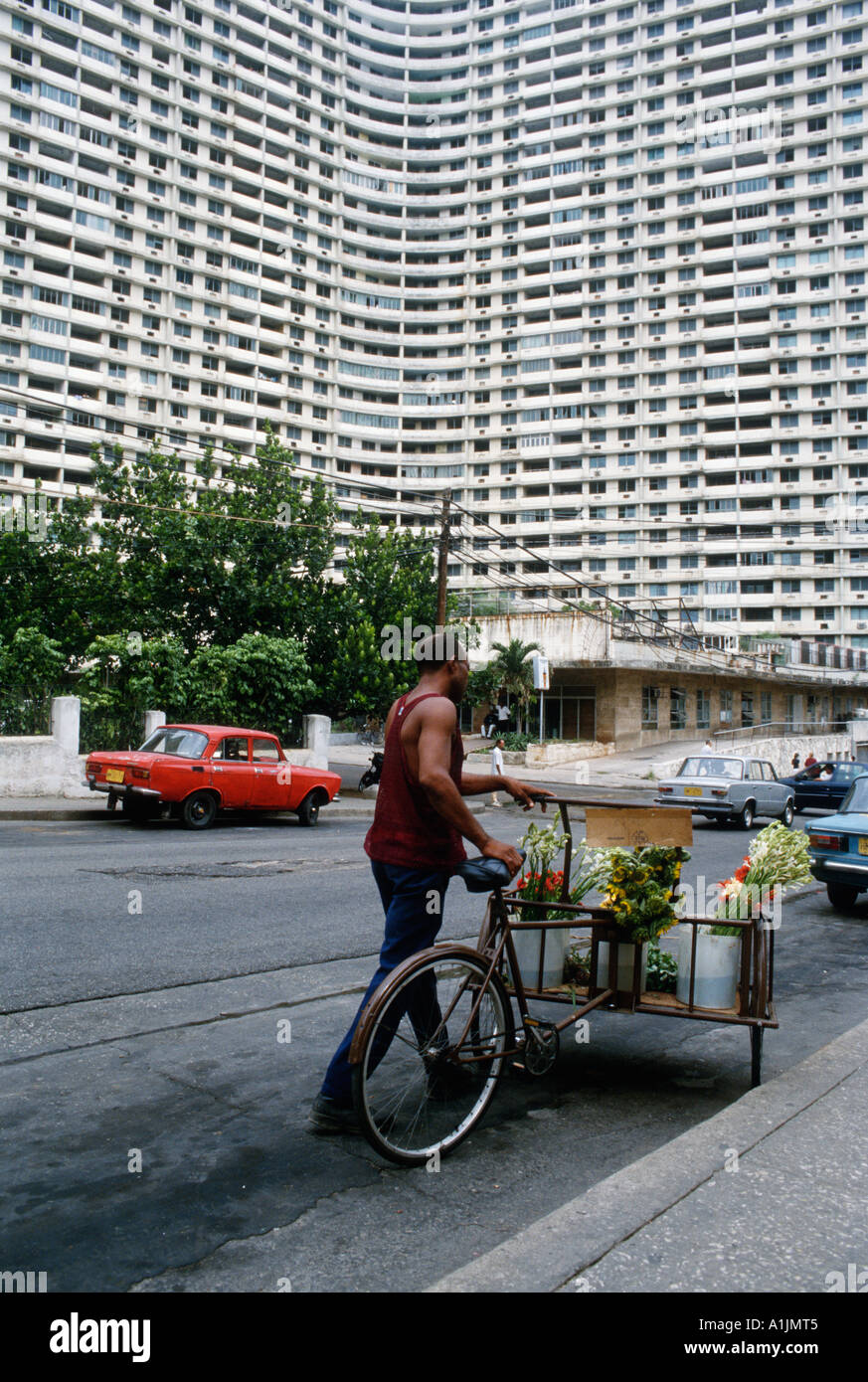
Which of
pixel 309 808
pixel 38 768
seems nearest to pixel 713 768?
pixel 309 808

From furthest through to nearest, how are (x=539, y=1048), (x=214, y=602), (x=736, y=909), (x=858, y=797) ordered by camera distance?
(x=214, y=602)
(x=858, y=797)
(x=736, y=909)
(x=539, y=1048)

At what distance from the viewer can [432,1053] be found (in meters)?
3.62

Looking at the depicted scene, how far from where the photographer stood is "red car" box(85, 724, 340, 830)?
1526 cm

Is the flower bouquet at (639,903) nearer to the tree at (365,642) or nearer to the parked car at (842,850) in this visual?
the parked car at (842,850)

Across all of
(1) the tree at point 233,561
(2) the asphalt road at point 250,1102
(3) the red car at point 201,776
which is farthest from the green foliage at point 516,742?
(2) the asphalt road at point 250,1102

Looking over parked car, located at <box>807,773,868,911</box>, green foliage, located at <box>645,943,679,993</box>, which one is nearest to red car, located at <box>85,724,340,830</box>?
parked car, located at <box>807,773,868,911</box>

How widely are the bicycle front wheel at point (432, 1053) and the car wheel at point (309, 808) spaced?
1434 cm

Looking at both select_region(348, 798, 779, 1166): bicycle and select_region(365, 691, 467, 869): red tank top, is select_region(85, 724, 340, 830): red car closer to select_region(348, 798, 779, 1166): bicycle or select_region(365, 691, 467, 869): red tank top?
select_region(348, 798, 779, 1166): bicycle

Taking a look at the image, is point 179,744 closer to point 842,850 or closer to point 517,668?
point 842,850

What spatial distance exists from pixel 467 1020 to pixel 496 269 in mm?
96686

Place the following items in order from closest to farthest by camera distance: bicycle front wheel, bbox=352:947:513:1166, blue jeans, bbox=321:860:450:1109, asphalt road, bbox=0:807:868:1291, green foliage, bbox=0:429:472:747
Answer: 1. asphalt road, bbox=0:807:868:1291
2. bicycle front wheel, bbox=352:947:513:1166
3. blue jeans, bbox=321:860:450:1109
4. green foliage, bbox=0:429:472:747

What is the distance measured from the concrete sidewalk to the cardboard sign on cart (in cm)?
115
